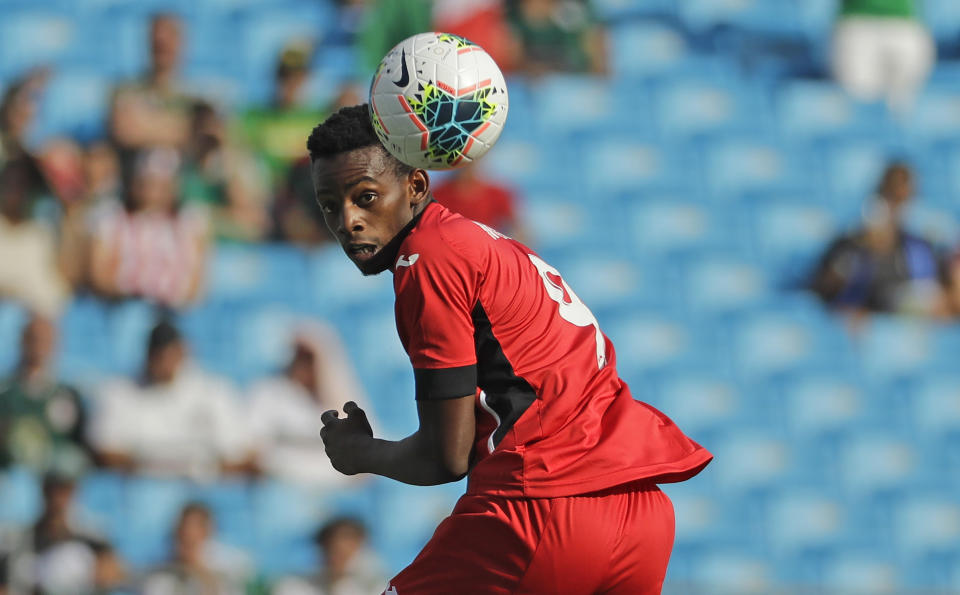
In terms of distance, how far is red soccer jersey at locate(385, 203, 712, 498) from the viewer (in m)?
2.71

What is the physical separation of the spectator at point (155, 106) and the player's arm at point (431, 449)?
16.3ft

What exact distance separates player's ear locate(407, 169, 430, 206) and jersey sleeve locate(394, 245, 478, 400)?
0.26 metres

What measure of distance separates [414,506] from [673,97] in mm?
3556

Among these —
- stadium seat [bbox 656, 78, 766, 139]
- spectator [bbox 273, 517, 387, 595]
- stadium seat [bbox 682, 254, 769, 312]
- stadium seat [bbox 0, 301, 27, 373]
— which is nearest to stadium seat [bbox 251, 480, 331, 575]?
spectator [bbox 273, 517, 387, 595]

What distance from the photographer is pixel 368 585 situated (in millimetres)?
6125

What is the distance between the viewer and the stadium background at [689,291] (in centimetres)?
733

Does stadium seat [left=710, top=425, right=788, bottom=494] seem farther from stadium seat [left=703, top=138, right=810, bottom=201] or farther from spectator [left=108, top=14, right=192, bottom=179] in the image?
spectator [left=108, top=14, right=192, bottom=179]

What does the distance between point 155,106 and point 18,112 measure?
0.77 metres

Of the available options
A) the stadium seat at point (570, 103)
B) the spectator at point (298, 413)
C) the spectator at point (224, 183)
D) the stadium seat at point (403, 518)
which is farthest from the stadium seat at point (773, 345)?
the spectator at point (224, 183)

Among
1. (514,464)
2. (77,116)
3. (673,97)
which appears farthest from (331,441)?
(673,97)

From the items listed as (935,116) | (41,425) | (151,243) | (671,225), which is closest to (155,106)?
(151,243)

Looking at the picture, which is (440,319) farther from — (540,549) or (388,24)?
(388,24)

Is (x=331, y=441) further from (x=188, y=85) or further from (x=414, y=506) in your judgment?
(x=188, y=85)

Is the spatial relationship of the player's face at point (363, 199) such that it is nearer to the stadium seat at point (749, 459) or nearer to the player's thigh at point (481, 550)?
Answer: the player's thigh at point (481, 550)
